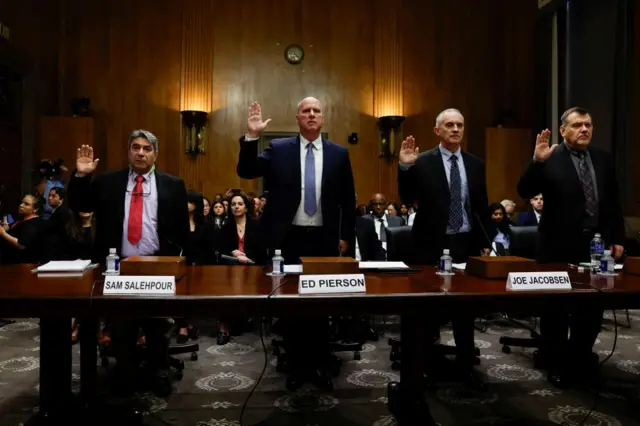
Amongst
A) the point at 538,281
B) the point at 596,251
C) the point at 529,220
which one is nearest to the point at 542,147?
the point at 596,251

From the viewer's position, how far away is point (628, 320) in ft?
14.0

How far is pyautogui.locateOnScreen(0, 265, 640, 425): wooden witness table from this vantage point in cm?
152

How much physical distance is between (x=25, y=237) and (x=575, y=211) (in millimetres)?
4001

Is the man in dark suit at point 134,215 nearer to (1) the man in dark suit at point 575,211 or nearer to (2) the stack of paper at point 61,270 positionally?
(2) the stack of paper at point 61,270

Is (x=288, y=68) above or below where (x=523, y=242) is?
above

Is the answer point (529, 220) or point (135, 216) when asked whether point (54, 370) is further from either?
point (529, 220)

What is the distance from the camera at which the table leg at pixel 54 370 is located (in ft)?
6.67

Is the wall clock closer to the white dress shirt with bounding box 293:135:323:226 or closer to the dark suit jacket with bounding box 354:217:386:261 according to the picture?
the dark suit jacket with bounding box 354:217:386:261

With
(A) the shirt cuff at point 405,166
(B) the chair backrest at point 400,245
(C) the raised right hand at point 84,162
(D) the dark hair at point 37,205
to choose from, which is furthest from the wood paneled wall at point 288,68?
(A) the shirt cuff at point 405,166

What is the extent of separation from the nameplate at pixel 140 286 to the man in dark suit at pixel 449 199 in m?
1.36

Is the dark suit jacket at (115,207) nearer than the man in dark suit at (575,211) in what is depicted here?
Yes

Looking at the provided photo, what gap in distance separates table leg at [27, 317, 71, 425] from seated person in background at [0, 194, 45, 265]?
238 cm

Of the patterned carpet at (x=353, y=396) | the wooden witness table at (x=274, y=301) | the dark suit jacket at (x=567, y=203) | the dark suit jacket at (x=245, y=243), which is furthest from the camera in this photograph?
the dark suit jacket at (x=245, y=243)

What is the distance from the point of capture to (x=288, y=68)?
8.37m
